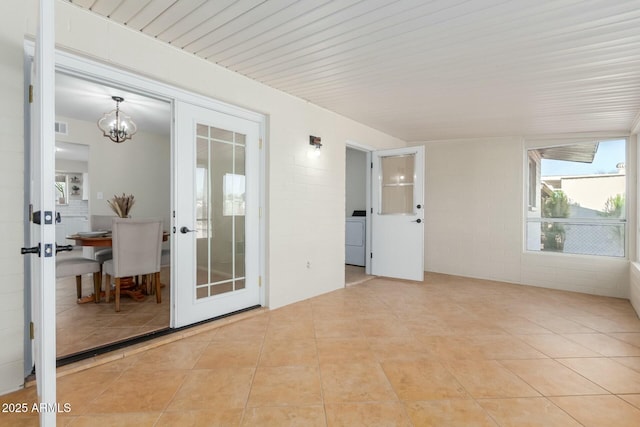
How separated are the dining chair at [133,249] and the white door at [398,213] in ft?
10.5

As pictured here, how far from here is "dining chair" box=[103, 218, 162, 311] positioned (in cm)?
320

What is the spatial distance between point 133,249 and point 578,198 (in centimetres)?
601

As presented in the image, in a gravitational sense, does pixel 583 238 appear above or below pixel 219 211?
below

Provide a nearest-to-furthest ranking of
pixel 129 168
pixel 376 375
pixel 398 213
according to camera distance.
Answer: pixel 376 375 → pixel 398 213 → pixel 129 168

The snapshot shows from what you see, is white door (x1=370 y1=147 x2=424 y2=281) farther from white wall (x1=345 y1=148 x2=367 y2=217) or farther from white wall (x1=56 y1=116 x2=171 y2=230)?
white wall (x1=56 y1=116 x2=171 y2=230)

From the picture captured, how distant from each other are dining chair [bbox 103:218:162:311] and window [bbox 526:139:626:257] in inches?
214

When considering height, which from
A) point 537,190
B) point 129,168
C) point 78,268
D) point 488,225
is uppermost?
point 129,168

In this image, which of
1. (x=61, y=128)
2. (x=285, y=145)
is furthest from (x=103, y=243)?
(x=61, y=128)

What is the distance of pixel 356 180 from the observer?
6793 millimetres

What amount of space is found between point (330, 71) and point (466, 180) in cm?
363

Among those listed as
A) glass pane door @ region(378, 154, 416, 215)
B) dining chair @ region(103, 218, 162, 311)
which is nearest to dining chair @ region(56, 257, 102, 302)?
dining chair @ region(103, 218, 162, 311)

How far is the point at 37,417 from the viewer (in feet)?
5.39

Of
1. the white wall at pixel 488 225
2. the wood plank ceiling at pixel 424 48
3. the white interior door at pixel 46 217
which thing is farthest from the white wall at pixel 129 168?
the white wall at pixel 488 225

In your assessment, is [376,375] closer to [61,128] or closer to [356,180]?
[356,180]
